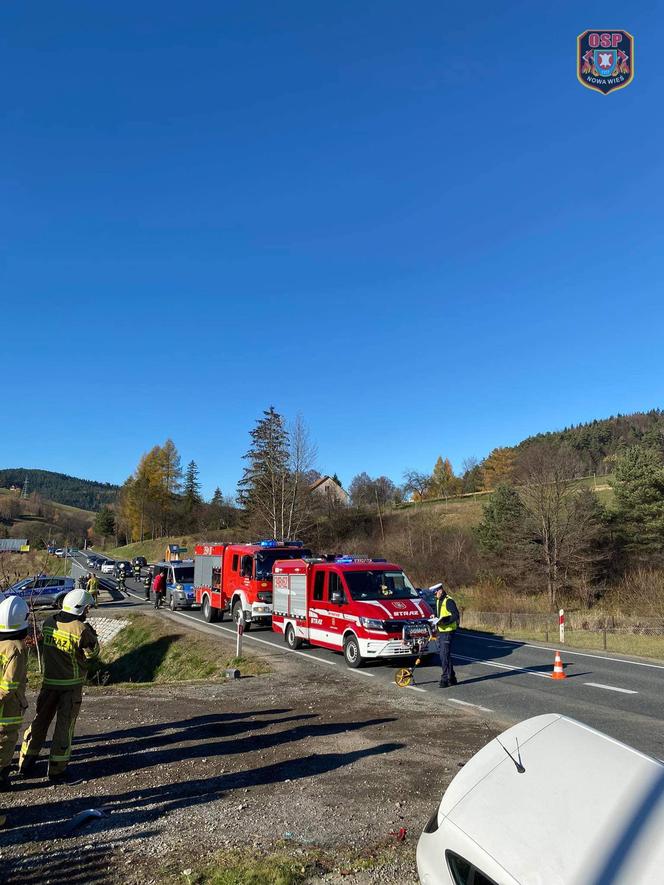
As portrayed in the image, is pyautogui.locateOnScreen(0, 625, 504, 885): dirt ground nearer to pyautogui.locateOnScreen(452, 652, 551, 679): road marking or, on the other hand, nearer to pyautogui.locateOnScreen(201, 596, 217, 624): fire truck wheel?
pyautogui.locateOnScreen(452, 652, 551, 679): road marking

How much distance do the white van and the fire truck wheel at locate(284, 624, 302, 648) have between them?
14.4m

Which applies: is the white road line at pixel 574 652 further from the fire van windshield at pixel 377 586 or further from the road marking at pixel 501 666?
the fire van windshield at pixel 377 586

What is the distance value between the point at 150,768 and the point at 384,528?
2249 inches

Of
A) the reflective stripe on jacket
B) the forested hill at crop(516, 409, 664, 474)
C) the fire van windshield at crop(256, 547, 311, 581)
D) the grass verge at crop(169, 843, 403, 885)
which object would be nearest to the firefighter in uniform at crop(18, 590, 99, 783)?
the grass verge at crop(169, 843, 403, 885)

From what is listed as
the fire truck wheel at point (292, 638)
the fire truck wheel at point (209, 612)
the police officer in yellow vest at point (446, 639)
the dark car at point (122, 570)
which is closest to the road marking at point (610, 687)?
the police officer in yellow vest at point (446, 639)

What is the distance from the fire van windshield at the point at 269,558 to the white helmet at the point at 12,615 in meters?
14.3

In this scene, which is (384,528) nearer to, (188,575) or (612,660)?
(188,575)

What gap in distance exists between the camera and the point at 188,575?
31781 mm

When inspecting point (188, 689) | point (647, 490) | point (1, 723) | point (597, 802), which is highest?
point (647, 490)

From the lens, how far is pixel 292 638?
671 inches

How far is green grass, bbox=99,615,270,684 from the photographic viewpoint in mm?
16203

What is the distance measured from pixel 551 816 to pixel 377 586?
12.5m

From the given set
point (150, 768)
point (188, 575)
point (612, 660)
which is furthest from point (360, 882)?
point (188, 575)

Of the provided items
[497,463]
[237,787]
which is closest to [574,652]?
[237,787]
